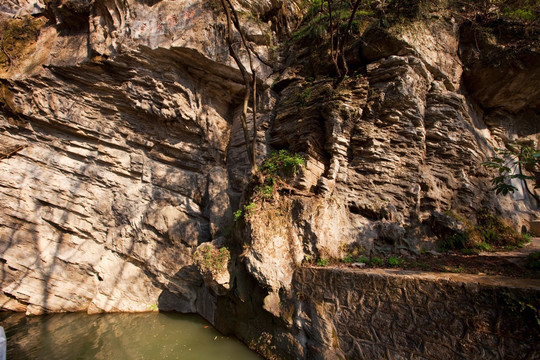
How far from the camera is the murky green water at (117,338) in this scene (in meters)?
4.75

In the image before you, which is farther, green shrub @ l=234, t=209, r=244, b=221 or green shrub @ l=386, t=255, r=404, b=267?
green shrub @ l=234, t=209, r=244, b=221

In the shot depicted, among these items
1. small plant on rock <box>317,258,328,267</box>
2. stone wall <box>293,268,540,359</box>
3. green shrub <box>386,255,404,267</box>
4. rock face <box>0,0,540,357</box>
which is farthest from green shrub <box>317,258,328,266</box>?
green shrub <box>386,255,404,267</box>

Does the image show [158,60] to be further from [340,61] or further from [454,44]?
[454,44]

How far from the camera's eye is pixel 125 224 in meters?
7.26

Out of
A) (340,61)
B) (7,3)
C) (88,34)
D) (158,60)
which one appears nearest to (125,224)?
(158,60)

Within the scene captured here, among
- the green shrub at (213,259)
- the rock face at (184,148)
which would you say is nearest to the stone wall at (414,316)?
the rock face at (184,148)

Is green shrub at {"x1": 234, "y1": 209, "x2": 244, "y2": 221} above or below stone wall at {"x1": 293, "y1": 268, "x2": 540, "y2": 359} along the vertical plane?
above

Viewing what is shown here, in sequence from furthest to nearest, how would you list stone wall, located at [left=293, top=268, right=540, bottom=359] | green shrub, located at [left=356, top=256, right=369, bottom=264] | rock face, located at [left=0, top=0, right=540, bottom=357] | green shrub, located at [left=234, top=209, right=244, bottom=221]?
rock face, located at [left=0, top=0, right=540, bottom=357]
green shrub, located at [left=234, top=209, right=244, bottom=221]
green shrub, located at [left=356, top=256, right=369, bottom=264]
stone wall, located at [left=293, top=268, right=540, bottom=359]

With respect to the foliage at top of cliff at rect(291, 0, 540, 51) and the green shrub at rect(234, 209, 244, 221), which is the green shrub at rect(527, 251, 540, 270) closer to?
the green shrub at rect(234, 209, 244, 221)

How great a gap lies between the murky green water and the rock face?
44 cm

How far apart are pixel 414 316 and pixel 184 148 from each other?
7.69 m

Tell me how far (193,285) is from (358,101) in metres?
7.38

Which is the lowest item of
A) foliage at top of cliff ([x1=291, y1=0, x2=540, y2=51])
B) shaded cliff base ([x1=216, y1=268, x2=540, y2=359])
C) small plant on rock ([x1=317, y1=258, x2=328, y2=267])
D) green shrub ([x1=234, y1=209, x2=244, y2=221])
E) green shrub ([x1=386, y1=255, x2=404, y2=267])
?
shaded cliff base ([x1=216, y1=268, x2=540, y2=359])

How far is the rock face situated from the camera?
20.7 feet
